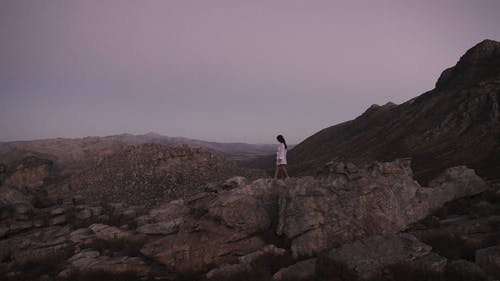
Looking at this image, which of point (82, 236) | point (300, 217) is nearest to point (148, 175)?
point (82, 236)

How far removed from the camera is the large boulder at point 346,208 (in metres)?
9.48

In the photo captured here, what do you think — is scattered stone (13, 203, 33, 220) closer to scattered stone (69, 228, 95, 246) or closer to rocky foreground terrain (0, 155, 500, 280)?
rocky foreground terrain (0, 155, 500, 280)

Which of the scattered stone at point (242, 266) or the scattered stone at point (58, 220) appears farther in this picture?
the scattered stone at point (58, 220)

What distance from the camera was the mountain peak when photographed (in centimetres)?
4600

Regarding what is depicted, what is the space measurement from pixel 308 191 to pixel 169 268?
191 inches

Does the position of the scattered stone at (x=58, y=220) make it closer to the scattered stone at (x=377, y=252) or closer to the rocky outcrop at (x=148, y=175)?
the rocky outcrop at (x=148, y=175)

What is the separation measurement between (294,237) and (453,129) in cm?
3662

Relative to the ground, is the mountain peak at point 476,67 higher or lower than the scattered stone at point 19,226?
higher

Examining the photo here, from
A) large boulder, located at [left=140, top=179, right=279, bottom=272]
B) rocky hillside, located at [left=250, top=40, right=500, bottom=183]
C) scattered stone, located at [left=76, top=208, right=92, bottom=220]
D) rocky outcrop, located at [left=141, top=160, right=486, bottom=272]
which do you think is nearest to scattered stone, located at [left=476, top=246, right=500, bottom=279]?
rocky outcrop, located at [left=141, top=160, right=486, bottom=272]

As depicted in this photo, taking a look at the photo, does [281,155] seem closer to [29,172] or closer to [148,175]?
[148,175]

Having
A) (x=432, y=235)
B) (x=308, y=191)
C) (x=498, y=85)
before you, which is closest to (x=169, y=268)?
(x=308, y=191)

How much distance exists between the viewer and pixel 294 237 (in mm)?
9672

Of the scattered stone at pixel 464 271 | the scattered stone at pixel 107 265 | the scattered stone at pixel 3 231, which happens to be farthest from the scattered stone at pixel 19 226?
the scattered stone at pixel 464 271

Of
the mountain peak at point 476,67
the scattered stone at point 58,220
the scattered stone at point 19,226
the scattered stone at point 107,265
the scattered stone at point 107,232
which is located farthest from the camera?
the mountain peak at point 476,67
